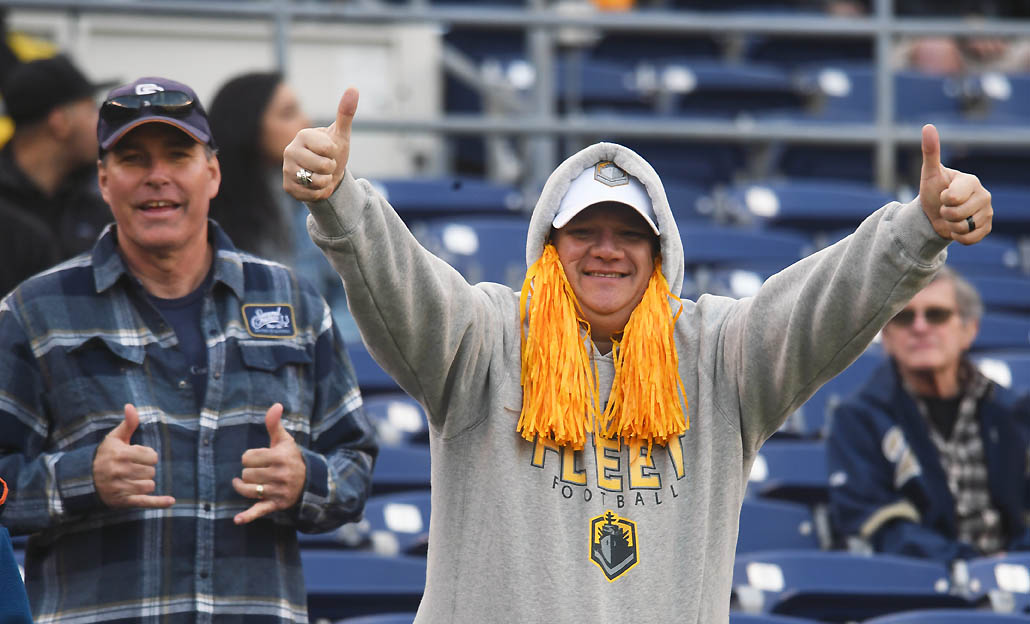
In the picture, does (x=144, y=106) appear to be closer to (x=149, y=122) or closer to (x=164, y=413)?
(x=149, y=122)

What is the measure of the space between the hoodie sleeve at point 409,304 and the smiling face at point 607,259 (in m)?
0.13

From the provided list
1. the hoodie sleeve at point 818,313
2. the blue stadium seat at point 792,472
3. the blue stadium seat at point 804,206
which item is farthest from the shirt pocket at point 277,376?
the blue stadium seat at point 804,206

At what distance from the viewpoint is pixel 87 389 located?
268 centimetres

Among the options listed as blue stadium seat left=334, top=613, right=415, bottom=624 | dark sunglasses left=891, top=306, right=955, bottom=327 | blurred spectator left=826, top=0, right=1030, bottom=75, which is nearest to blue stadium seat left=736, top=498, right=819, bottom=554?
dark sunglasses left=891, top=306, right=955, bottom=327

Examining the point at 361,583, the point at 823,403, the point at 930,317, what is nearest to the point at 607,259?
the point at 361,583

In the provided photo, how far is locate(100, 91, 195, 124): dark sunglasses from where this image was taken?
2.80 metres

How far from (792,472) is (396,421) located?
1.20 metres

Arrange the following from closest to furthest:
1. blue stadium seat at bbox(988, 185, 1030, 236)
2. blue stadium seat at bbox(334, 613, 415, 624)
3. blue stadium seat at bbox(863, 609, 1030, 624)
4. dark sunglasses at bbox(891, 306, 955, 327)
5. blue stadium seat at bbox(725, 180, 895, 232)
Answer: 1. blue stadium seat at bbox(334, 613, 415, 624)
2. blue stadium seat at bbox(863, 609, 1030, 624)
3. dark sunglasses at bbox(891, 306, 955, 327)
4. blue stadium seat at bbox(725, 180, 895, 232)
5. blue stadium seat at bbox(988, 185, 1030, 236)

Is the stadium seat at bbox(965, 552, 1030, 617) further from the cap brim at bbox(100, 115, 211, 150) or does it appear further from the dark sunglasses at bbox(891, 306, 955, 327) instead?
the cap brim at bbox(100, 115, 211, 150)

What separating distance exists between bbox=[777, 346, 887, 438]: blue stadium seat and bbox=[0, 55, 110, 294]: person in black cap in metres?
2.25

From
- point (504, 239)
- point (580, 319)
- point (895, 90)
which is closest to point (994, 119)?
point (895, 90)

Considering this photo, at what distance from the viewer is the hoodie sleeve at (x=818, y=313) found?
93.7 inches

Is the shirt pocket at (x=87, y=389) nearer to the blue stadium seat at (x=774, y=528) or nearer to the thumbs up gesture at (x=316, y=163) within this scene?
the thumbs up gesture at (x=316, y=163)

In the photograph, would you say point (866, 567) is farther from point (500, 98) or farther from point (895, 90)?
point (895, 90)
